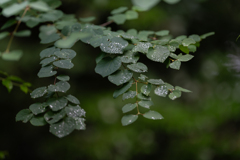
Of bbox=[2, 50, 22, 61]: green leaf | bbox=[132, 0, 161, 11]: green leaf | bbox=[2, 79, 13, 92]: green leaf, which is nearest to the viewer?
bbox=[132, 0, 161, 11]: green leaf

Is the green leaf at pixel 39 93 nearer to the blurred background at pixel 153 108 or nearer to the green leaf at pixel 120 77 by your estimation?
the green leaf at pixel 120 77

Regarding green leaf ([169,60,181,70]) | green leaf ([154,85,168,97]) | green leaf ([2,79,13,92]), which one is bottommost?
green leaf ([2,79,13,92])

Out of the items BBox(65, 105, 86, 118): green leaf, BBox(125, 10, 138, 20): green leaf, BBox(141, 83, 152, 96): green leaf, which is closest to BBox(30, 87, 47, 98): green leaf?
BBox(65, 105, 86, 118): green leaf

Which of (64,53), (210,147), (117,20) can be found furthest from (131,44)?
(210,147)

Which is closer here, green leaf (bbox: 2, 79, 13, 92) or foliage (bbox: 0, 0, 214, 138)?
foliage (bbox: 0, 0, 214, 138)

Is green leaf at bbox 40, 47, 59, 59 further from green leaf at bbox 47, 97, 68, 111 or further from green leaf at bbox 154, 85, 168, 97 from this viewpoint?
green leaf at bbox 154, 85, 168, 97

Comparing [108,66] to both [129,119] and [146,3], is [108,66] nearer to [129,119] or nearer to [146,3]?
[129,119]

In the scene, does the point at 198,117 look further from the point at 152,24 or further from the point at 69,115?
the point at 69,115

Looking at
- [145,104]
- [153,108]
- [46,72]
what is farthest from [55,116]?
[153,108]
